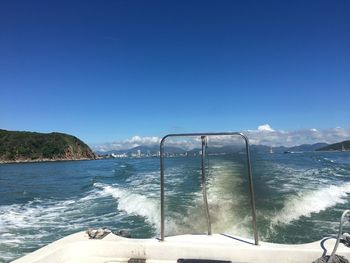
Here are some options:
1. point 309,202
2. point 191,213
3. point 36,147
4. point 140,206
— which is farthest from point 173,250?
point 36,147

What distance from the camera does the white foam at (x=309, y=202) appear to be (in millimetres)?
9266

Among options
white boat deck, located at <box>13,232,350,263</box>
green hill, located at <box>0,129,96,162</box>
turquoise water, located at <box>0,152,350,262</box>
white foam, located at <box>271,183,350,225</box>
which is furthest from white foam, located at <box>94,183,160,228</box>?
green hill, located at <box>0,129,96,162</box>

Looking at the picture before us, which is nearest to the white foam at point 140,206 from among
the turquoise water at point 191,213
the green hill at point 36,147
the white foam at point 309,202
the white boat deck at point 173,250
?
the turquoise water at point 191,213

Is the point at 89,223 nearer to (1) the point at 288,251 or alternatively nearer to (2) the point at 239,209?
(2) the point at 239,209

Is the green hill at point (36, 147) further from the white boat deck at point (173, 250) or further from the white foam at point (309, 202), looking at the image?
the white boat deck at point (173, 250)

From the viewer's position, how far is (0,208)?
13.8 m

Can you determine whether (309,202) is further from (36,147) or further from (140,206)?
(36,147)

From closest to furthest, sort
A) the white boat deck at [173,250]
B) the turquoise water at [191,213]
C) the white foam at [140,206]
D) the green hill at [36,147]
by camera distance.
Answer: the white boat deck at [173,250] → the turquoise water at [191,213] → the white foam at [140,206] → the green hill at [36,147]

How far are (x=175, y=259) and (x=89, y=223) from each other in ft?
19.3

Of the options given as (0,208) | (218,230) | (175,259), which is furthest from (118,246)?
(0,208)

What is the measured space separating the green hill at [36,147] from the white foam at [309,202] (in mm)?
108842

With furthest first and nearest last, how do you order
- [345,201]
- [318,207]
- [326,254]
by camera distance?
[345,201] → [318,207] → [326,254]

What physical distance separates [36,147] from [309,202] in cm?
11982

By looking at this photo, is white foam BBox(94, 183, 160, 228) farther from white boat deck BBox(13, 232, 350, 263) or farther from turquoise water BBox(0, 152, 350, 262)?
white boat deck BBox(13, 232, 350, 263)
